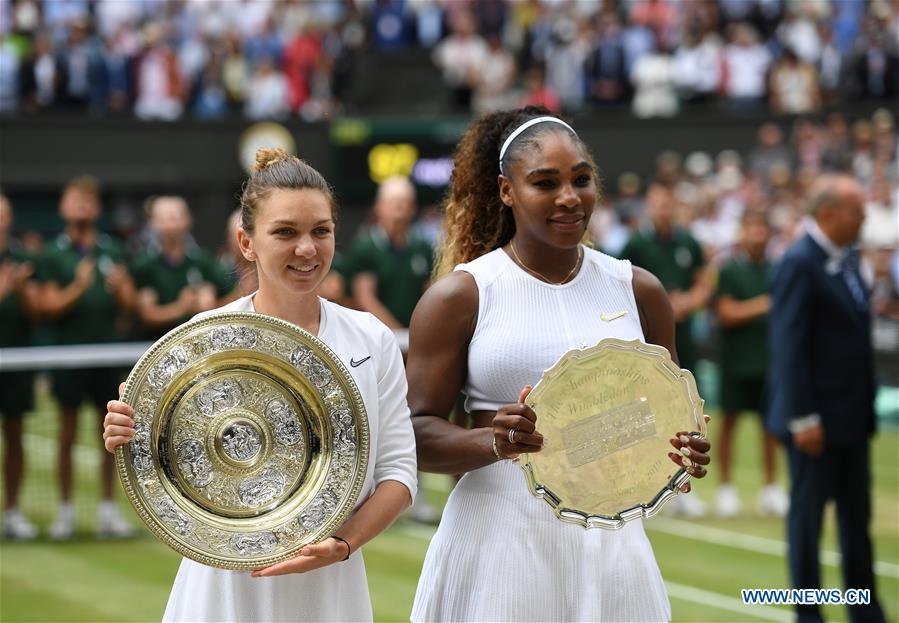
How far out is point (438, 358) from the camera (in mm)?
3381

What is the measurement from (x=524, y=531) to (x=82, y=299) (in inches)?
241

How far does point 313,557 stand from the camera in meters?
2.97

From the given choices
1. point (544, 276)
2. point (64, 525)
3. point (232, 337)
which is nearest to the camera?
point (232, 337)

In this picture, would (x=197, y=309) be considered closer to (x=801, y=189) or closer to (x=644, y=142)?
(x=801, y=189)

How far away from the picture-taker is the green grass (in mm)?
6879

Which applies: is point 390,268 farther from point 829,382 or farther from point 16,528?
point 829,382

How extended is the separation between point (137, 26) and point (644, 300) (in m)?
18.4

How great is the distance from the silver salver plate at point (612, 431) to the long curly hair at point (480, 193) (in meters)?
0.62

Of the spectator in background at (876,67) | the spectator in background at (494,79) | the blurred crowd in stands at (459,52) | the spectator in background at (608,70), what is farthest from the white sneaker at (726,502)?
the spectator in background at (608,70)

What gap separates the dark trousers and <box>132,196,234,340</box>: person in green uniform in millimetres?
4075

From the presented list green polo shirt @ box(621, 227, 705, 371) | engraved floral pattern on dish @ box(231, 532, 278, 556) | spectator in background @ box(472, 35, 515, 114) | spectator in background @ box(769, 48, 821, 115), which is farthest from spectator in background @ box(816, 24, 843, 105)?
engraved floral pattern on dish @ box(231, 532, 278, 556)

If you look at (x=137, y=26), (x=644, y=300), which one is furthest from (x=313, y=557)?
(x=137, y=26)

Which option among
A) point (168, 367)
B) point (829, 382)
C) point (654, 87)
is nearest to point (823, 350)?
point (829, 382)

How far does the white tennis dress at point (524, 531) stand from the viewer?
328 centimetres
